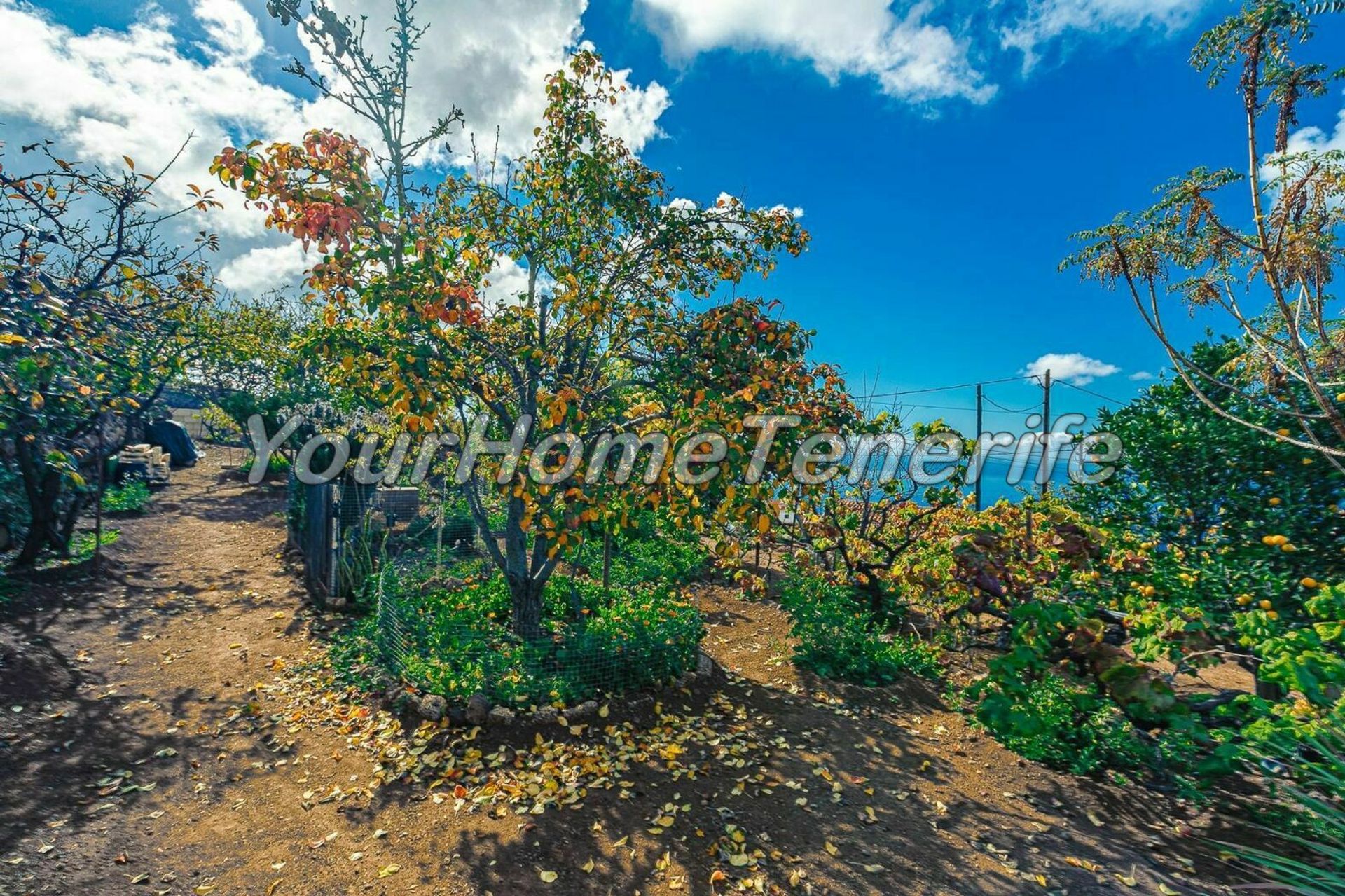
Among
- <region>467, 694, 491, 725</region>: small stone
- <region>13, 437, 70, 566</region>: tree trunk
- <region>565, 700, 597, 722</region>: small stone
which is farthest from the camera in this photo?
<region>13, 437, 70, 566</region>: tree trunk

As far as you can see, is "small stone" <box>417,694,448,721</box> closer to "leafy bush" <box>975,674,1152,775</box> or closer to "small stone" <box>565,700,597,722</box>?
"small stone" <box>565,700,597,722</box>

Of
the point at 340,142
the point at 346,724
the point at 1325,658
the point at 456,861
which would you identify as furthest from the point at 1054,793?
the point at 340,142

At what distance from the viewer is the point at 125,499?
1089 centimetres

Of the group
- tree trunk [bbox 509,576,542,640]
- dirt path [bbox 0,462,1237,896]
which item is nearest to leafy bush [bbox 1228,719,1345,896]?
dirt path [bbox 0,462,1237,896]

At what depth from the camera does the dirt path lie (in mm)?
2885

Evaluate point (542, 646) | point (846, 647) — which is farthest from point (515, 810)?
point (846, 647)

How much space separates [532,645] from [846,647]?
2.87 m

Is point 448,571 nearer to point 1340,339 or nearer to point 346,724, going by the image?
Answer: point 346,724

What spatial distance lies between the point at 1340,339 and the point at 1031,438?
301cm

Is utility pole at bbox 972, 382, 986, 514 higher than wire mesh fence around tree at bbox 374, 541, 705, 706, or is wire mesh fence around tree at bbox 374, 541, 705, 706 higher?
utility pole at bbox 972, 382, 986, 514

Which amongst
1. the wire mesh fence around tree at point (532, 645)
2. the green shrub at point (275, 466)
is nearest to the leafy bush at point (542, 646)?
the wire mesh fence around tree at point (532, 645)

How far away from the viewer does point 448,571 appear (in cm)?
724

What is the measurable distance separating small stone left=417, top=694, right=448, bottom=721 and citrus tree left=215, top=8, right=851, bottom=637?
104 cm

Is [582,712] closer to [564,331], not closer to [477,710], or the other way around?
[477,710]
